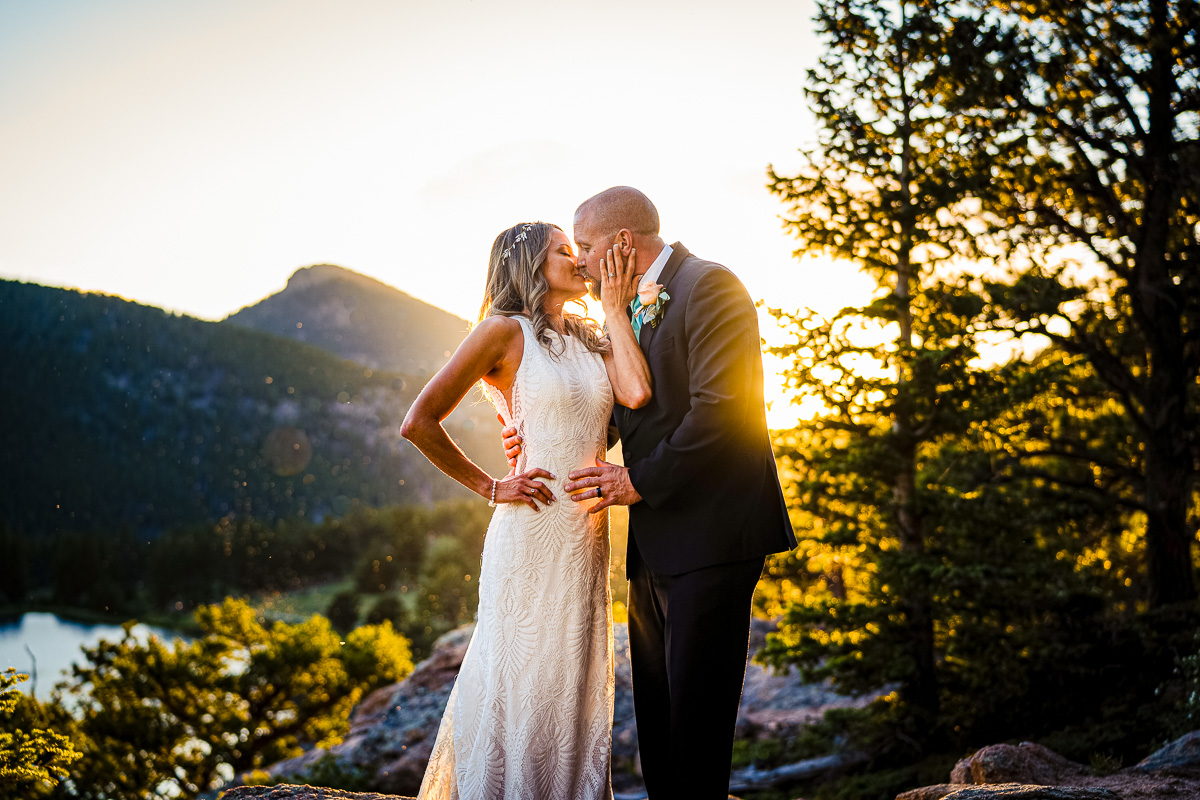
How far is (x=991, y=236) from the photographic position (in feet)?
30.6

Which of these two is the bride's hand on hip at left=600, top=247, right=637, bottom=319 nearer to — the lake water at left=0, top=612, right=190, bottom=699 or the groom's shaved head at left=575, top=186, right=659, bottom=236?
the groom's shaved head at left=575, top=186, right=659, bottom=236

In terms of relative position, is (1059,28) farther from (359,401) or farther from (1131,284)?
(359,401)

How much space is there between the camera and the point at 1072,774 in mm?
4250

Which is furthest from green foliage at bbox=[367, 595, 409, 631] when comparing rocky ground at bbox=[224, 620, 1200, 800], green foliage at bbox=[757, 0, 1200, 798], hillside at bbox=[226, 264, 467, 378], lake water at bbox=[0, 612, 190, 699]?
hillside at bbox=[226, 264, 467, 378]

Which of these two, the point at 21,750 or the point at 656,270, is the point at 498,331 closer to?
the point at 656,270

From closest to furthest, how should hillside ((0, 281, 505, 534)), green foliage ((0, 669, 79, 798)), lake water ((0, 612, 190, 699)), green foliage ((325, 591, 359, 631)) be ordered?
green foliage ((0, 669, 79, 798)), lake water ((0, 612, 190, 699)), green foliage ((325, 591, 359, 631)), hillside ((0, 281, 505, 534))

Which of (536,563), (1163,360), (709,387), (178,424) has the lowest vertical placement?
(536,563)

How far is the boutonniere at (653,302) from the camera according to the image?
2941 millimetres

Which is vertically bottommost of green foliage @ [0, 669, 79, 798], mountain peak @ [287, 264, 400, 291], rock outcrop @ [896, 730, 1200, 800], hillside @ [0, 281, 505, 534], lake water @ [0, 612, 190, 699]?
lake water @ [0, 612, 190, 699]

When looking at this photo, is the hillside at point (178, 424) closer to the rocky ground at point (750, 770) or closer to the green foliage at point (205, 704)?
the green foliage at point (205, 704)

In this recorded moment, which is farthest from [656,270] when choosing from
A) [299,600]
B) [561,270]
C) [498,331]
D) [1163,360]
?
[299,600]

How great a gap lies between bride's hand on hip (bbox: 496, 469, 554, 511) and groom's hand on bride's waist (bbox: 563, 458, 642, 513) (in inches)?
3.3

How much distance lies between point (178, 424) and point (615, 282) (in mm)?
75851

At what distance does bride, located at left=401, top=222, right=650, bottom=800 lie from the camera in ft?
9.68
